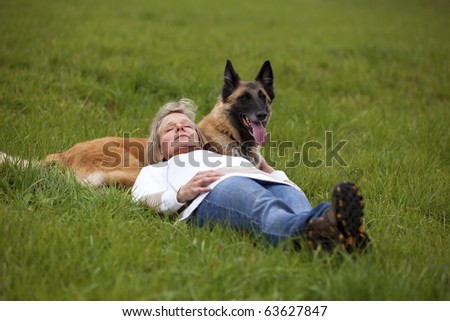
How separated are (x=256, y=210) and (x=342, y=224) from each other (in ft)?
1.86

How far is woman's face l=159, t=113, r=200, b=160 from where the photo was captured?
371cm

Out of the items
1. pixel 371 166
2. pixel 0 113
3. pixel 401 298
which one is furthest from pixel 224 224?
pixel 0 113

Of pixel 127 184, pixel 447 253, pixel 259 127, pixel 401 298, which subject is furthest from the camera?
pixel 259 127

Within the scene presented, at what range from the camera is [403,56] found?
10.4m

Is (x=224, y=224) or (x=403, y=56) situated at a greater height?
(x=403, y=56)

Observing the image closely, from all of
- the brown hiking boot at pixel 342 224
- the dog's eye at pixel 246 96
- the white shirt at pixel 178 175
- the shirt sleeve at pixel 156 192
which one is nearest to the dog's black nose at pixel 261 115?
the dog's eye at pixel 246 96

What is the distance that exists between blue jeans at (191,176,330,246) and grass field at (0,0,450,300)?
0.34 feet

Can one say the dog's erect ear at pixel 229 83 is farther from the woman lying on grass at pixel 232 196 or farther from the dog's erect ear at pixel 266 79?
the woman lying on grass at pixel 232 196

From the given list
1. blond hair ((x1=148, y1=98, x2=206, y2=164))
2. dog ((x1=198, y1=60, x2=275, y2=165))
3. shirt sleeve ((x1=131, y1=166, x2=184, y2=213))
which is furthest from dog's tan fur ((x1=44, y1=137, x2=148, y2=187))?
dog ((x1=198, y1=60, x2=275, y2=165))

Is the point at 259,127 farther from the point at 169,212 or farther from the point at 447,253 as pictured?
the point at 447,253

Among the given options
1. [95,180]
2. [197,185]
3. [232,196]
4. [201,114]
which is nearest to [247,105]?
[201,114]

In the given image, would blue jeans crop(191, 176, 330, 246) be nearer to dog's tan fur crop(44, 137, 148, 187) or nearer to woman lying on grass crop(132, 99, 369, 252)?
woman lying on grass crop(132, 99, 369, 252)

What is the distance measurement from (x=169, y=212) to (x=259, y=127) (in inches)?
73.2
